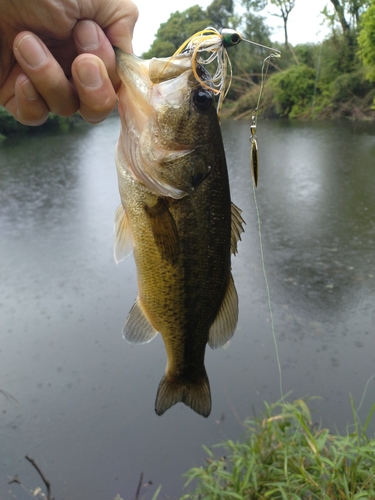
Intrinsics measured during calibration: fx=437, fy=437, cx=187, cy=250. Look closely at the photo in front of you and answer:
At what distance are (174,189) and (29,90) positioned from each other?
24.5 inches

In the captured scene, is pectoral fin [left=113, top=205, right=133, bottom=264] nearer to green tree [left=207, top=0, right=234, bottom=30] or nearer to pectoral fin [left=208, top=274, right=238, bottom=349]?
pectoral fin [left=208, top=274, right=238, bottom=349]

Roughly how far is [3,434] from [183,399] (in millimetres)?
2537

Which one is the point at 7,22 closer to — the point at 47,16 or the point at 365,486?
the point at 47,16

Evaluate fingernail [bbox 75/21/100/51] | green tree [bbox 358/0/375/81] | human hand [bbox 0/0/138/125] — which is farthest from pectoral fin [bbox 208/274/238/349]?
green tree [bbox 358/0/375/81]

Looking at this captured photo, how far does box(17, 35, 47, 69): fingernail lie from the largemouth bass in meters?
0.25

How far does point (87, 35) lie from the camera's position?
146cm

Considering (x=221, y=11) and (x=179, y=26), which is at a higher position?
(x=179, y=26)

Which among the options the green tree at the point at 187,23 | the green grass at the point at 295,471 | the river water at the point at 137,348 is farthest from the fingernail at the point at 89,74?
the green tree at the point at 187,23

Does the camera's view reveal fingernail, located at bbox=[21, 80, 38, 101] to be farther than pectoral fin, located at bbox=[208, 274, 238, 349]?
No

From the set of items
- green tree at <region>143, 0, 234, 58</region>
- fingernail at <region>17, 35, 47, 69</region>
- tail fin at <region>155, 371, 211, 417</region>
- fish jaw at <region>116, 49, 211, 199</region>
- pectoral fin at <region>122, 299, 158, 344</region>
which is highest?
green tree at <region>143, 0, 234, 58</region>

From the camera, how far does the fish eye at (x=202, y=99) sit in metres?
1.42

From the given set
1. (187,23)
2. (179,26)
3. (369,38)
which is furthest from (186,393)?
(179,26)

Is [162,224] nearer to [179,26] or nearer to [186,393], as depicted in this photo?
[186,393]

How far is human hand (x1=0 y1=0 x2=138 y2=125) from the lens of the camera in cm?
143
